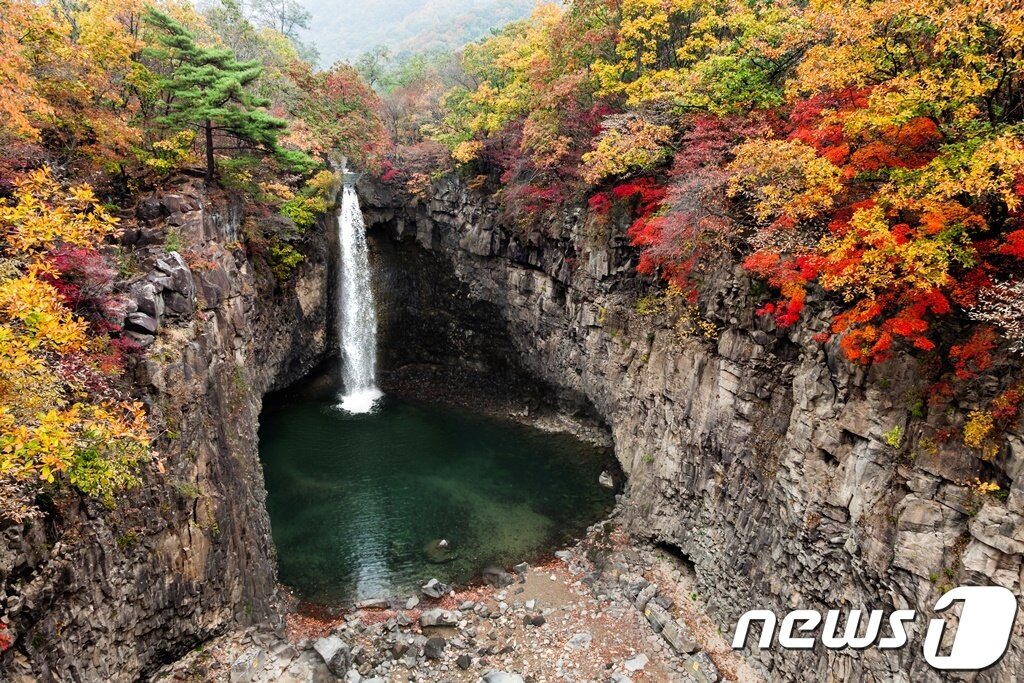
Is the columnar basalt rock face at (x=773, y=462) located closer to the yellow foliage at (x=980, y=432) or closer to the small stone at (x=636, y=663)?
the yellow foliage at (x=980, y=432)

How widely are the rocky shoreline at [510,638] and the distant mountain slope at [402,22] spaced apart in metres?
90.8

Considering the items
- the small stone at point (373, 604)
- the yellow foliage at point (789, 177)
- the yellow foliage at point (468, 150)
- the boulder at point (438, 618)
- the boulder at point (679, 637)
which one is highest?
the yellow foliage at point (468, 150)

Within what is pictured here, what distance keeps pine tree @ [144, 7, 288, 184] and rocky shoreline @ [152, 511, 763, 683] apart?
1706cm

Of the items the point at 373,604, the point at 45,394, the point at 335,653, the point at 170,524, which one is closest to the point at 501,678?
the point at 335,653

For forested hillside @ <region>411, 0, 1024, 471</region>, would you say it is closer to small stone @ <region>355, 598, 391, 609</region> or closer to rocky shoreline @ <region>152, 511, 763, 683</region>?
rocky shoreline @ <region>152, 511, 763, 683</region>

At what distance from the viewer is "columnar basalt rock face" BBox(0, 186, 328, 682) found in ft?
31.7

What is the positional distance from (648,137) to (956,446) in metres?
12.8

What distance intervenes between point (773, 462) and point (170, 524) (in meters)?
15.7

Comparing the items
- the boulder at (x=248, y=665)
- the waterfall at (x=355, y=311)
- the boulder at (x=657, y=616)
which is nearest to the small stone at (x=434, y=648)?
the boulder at (x=248, y=665)

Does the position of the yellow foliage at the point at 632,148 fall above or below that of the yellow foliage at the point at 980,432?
above

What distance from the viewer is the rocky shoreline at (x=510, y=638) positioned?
1464 centimetres

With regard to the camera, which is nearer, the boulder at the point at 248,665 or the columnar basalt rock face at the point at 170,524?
the columnar basalt rock face at the point at 170,524

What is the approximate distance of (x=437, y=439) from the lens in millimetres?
28672

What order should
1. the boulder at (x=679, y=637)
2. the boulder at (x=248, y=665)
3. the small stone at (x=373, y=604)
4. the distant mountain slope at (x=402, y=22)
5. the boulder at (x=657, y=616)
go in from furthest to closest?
the distant mountain slope at (x=402, y=22) < the small stone at (x=373, y=604) < the boulder at (x=657, y=616) < the boulder at (x=679, y=637) < the boulder at (x=248, y=665)
